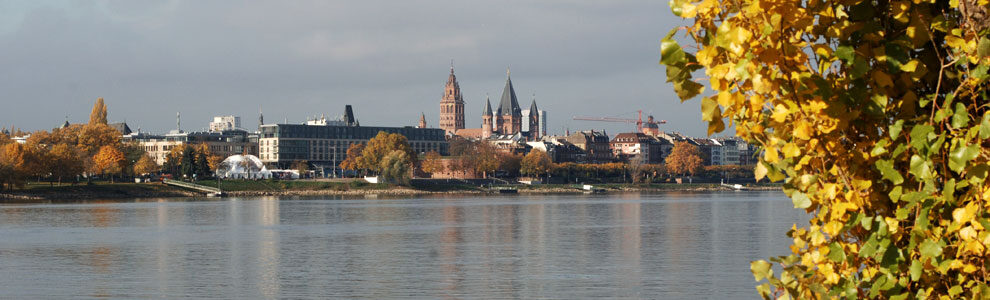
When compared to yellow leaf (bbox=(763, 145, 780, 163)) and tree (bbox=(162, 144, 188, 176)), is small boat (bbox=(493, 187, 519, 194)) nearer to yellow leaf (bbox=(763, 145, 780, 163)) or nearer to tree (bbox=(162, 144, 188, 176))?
tree (bbox=(162, 144, 188, 176))

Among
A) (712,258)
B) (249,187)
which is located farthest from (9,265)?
(249,187)

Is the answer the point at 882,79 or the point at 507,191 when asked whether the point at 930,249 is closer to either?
the point at 882,79

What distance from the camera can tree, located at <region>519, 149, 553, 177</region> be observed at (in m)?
186

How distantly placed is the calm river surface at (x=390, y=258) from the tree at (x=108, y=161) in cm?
7617

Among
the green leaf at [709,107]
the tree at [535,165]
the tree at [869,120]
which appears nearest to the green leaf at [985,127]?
the tree at [869,120]

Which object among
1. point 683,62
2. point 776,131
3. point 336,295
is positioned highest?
point 683,62

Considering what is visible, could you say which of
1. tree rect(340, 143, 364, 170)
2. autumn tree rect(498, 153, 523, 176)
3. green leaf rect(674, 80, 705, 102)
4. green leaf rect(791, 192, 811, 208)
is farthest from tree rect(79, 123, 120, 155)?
green leaf rect(791, 192, 811, 208)

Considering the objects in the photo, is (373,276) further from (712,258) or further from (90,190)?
(90,190)

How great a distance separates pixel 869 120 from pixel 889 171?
0.83 feet

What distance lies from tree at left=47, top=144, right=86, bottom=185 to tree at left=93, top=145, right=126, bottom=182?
958 cm

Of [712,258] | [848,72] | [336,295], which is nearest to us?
[848,72]

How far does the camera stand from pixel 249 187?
5743 inches

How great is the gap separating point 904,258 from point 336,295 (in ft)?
79.0

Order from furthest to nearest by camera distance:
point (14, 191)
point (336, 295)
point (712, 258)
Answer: point (14, 191), point (712, 258), point (336, 295)
